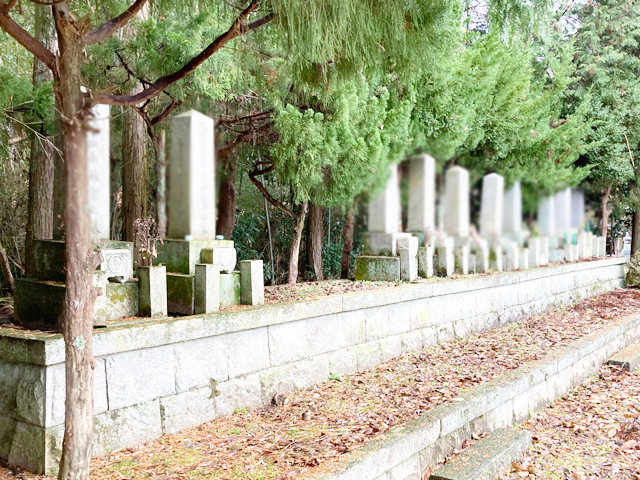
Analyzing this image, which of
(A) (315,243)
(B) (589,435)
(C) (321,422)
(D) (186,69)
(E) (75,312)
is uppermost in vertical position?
(D) (186,69)

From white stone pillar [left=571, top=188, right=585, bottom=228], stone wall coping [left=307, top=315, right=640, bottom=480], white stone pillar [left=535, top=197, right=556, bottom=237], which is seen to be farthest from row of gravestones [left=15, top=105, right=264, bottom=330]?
white stone pillar [left=571, top=188, right=585, bottom=228]

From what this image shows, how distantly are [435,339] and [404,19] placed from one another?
3.90m

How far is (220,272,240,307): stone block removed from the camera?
14.2ft

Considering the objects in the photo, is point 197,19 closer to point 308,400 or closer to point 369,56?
point 369,56

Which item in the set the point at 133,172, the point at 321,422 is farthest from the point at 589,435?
the point at 133,172

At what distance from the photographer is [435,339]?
632 centimetres

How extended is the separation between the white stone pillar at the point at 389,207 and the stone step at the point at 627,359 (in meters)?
5.41

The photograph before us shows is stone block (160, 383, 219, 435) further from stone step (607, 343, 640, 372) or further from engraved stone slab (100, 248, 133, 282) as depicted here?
stone step (607, 343, 640, 372)

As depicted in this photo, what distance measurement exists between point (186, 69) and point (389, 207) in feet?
4.65

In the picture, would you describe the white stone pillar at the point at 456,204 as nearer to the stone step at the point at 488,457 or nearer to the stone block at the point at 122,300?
the stone step at the point at 488,457

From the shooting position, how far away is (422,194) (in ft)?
6.60

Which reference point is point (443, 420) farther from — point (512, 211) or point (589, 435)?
point (512, 211)

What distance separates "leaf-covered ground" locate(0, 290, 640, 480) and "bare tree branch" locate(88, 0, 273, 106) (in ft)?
6.29

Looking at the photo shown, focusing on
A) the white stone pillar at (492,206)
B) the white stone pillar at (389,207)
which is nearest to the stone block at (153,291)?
the white stone pillar at (389,207)
